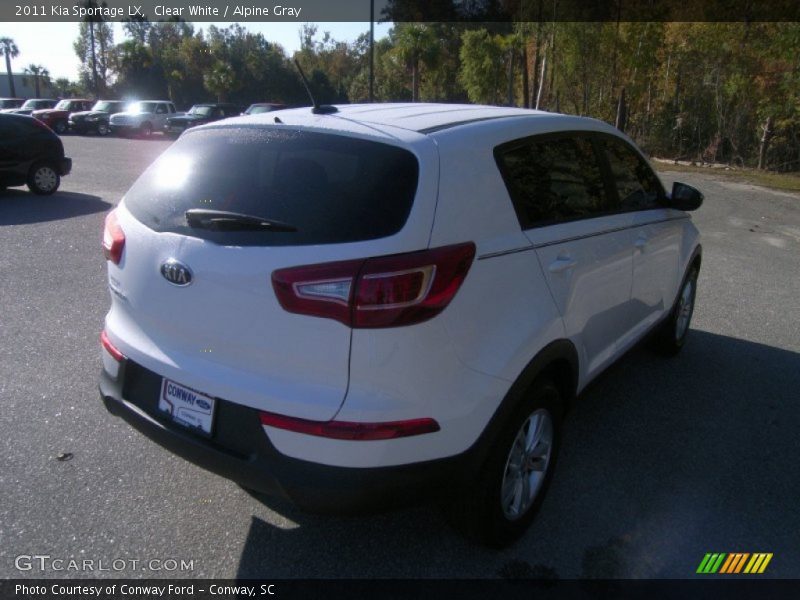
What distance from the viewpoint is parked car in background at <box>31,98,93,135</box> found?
31.2 meters

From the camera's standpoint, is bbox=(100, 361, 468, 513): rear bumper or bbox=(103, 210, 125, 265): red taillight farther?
bbox=(103, 210, 125, 265): red taillight

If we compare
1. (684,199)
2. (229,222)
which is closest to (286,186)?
(229,222)

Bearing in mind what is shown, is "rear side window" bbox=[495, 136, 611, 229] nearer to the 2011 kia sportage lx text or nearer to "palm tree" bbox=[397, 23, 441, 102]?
the 2011 kia sportage lx text

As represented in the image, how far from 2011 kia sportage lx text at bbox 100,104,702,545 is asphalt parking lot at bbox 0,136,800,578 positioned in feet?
1.17

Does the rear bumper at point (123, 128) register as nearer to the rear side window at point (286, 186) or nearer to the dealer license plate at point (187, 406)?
the rear side window at point (286, 186)

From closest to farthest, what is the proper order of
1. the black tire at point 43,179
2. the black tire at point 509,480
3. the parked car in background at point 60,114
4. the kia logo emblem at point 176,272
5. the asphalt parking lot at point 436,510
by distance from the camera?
the kia logo emblem at point 176,272
the black tire at point 509,480
the asphalt parking lot at point 436,510
the black tire at point 43,179
the parked car in background at point 60,114

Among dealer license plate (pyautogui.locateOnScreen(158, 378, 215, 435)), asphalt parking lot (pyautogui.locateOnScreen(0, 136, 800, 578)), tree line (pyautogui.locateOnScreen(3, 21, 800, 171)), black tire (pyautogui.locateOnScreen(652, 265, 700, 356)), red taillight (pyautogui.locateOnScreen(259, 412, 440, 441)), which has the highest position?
tree line (pyautogui.locateOnScreen(3, 21, 800, 171))

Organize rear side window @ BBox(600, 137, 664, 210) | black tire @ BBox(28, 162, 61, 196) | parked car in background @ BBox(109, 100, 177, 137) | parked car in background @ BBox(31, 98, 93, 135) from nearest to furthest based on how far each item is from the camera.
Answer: rear side window @ BBox(600, 137, 664, 210) → black tire @ BBox(28, 162, 61, 196) → parked car in background @ BBox(31, 98, 93, 135) → parked car in background @ BBox(109, 100, 177, 137)

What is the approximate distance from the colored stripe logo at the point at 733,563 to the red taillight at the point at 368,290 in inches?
66.9

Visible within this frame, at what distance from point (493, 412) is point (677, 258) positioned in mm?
2743

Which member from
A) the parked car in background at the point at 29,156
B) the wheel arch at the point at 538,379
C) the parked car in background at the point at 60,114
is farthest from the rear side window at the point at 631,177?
the parked car in background at the point at 60,114

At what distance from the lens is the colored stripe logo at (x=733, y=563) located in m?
2.79

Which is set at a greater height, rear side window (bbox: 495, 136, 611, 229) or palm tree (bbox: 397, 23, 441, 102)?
palm tree (bbox: 397, 23, 441, 102)

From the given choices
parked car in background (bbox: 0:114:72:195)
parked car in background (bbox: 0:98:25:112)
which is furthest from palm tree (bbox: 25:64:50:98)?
parked car in background (bbox: 0:114:72:195)
